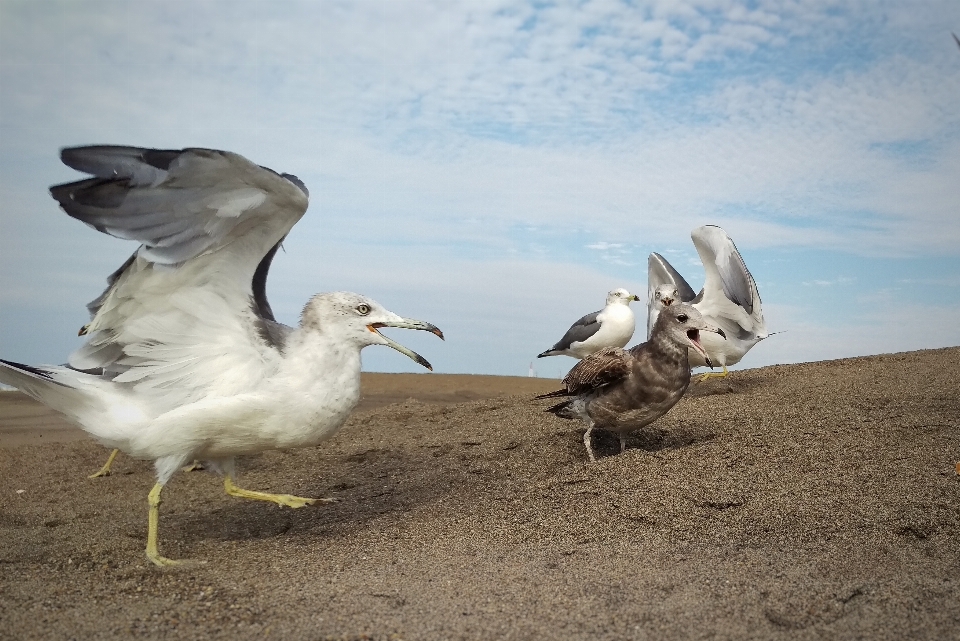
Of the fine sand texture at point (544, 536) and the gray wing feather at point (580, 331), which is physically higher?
the gray wing feather at point (580, 331)

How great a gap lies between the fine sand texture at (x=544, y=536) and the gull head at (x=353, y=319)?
1.19 meters

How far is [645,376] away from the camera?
5613 mm

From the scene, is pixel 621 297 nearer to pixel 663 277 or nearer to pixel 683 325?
pixel 663 277

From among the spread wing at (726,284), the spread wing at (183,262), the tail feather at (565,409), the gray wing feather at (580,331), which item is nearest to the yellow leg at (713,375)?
the spread wing at (726,284)

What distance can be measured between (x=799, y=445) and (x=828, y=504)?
110cm

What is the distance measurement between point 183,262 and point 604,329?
6.61 m

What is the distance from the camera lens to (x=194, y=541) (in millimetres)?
4883

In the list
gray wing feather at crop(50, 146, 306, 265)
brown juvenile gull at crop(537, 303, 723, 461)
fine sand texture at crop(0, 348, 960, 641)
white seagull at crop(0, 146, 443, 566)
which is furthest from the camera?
brown juvenile gull at crop(537, 303, 723, 461)

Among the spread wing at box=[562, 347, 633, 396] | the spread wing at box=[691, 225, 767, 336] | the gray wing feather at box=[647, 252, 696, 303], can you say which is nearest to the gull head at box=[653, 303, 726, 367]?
the spread wing at box=[562, 347, 633, 396]

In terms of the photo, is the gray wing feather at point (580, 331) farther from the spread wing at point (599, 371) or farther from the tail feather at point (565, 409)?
the spread wing at point (599, 371)

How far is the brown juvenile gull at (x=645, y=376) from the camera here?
561cm

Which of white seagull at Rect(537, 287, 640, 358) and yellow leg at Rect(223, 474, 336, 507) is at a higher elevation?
white seagull at Rect(537, 287, 640, 358)

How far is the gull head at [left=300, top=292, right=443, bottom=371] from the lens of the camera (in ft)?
14.8

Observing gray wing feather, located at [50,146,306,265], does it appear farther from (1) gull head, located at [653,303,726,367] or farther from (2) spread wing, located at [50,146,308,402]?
(1) gull head, located at [653,303,726,367]
